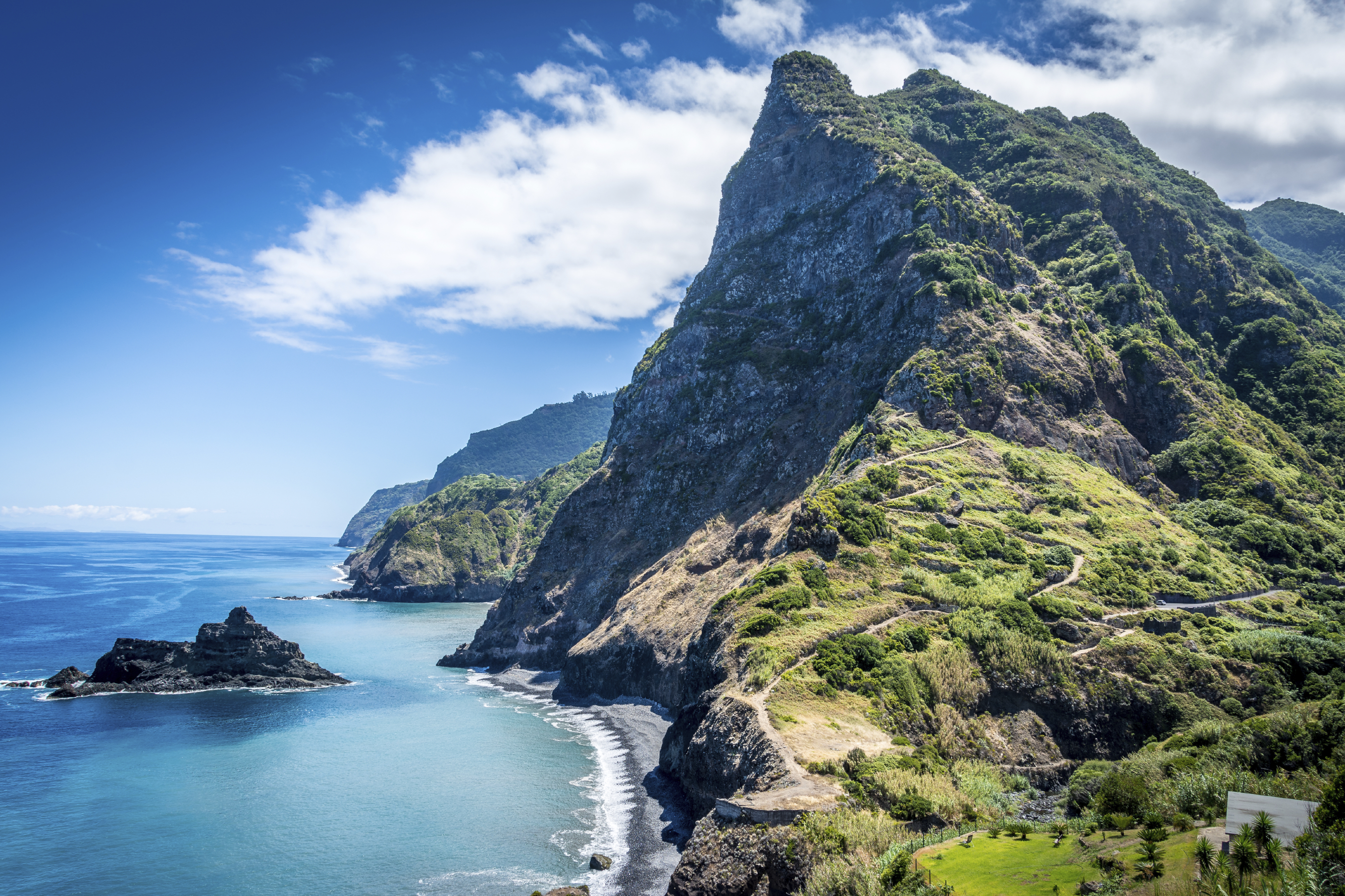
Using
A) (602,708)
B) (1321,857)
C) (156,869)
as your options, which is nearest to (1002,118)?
(602,708)

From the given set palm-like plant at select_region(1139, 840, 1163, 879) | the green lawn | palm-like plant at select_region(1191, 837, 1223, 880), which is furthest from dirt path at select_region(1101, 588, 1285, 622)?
palm-like plant at select_region(1191, 837, 1223, 880)

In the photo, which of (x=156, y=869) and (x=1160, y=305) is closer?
(x=156, y=869)

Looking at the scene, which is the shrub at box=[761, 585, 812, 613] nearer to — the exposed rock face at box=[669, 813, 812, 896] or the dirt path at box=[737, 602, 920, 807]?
the dirt path at box=[737, 602, 920, 807]

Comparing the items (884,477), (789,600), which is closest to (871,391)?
(884,477)

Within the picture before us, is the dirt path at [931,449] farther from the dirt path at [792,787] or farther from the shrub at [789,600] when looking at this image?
the dirt path at [792,787]

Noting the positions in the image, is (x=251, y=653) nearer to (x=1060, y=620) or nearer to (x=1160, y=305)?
(x=1060, y=620)

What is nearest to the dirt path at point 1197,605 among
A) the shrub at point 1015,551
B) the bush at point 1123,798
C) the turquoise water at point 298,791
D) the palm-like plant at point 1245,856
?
the shrub at point 1015,551
